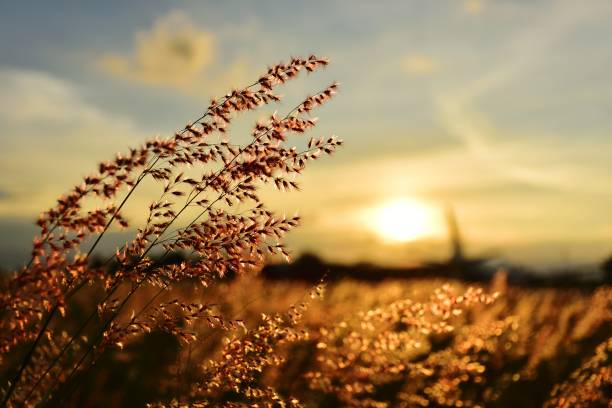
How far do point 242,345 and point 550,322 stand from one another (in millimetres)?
7087

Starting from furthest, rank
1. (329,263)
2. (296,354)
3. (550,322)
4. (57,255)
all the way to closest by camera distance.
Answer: (329,263) → (550,322) → (296,354) → (57,255)

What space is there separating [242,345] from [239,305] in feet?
12.4

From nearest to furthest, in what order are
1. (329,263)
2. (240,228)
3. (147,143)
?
(147,143) → (240,228) → (329,263)

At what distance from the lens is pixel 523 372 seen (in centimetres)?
684

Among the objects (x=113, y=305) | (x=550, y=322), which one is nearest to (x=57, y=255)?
(x=113, y=305)

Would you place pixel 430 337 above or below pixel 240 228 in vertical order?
above

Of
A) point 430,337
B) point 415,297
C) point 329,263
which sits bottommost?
point 430,337

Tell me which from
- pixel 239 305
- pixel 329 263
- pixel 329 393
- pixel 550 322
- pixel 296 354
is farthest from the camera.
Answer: pixel 329 263

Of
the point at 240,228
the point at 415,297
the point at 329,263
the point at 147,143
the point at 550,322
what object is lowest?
the point at 240,228

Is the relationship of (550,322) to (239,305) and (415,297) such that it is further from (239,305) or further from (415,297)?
(239,305)

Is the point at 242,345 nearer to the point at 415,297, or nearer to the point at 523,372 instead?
the point at 523,372

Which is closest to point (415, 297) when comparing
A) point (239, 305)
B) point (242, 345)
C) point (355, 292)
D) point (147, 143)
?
point (355, 292)

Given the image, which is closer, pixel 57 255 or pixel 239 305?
pixel 57 255

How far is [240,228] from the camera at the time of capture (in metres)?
3.51
